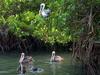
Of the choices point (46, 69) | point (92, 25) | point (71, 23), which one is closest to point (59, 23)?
point (71, 23)

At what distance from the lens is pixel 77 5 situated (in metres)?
12.9

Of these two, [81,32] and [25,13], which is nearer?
[81,32]

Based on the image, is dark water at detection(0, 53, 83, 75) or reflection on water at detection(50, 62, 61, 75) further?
reflection on water at detection(50, 62, 61, 75)

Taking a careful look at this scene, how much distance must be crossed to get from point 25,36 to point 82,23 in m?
10.3

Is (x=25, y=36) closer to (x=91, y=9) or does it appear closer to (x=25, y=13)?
(x=25, y=13)

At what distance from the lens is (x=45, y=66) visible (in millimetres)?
18000

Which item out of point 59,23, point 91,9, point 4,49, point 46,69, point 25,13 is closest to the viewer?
point 91,9

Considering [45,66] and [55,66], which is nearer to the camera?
[45,66]

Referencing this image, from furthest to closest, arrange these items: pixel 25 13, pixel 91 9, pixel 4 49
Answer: pixel 4 49, pixel 25 13, pixel 91 9

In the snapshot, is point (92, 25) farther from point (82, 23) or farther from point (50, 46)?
point (50, 46)

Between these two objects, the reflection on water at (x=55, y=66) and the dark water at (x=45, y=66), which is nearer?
the dark water at (x=45, y=66)

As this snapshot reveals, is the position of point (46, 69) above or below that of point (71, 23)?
below

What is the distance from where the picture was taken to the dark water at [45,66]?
52.9ft

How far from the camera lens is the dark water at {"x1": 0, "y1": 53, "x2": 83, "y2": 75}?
16.1 m
